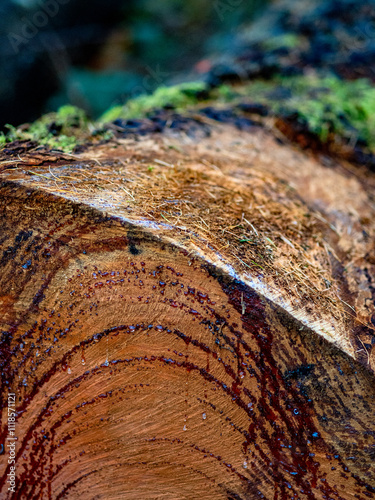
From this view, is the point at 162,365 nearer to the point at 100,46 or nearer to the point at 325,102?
the point at 325,102

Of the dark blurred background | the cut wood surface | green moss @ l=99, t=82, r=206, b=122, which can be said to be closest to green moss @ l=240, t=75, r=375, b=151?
green moss @ l=99, t=82, r=206, b=122

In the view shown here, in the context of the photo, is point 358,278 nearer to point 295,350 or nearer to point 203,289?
point 295,350

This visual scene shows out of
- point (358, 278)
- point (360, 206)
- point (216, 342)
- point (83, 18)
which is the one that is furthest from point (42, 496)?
point (83, 18)

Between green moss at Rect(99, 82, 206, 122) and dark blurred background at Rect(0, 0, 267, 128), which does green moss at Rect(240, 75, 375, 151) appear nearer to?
green moss at Rect(99, 82, 206, 122)

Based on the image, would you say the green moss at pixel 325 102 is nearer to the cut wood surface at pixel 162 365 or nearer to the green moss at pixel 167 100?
the green moss at pixel 167 100

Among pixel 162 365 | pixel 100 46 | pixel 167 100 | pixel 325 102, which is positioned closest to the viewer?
pixel 162 365

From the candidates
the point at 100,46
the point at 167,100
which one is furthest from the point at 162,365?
the point at 100,46
